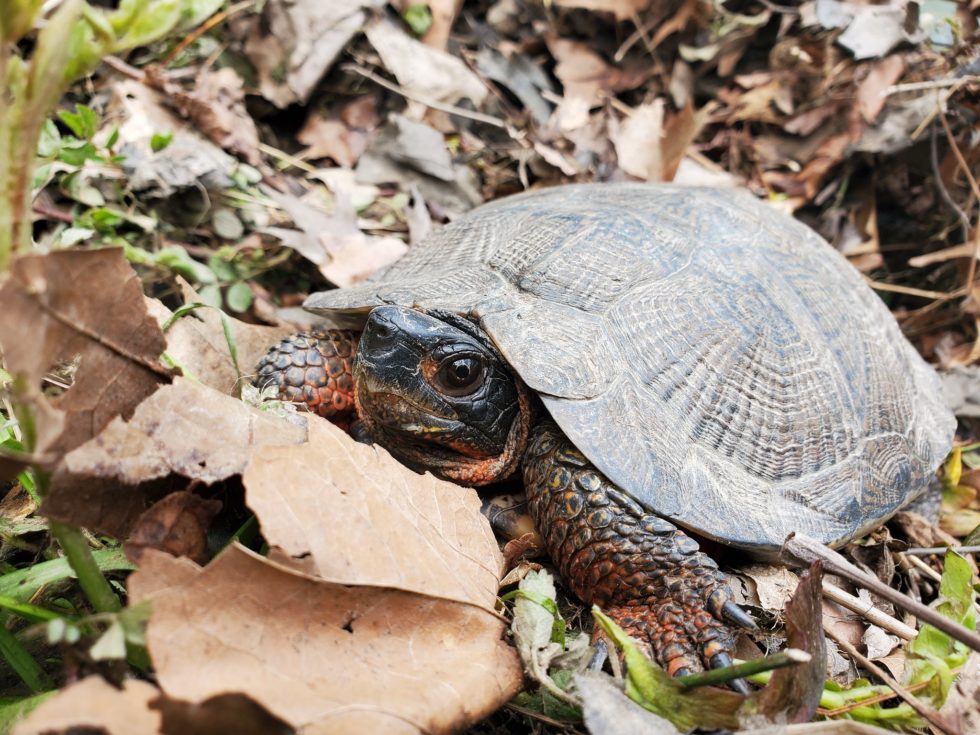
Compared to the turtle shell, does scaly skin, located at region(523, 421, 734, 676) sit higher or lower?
lower

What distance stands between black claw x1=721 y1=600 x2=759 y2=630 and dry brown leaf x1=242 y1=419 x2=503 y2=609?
0.58 m

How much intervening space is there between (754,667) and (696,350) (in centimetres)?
102

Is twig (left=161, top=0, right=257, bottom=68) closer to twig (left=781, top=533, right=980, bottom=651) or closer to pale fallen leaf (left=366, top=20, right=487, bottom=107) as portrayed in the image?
pale fallen leaf (left=366, top=20, right=487, bottom=107)

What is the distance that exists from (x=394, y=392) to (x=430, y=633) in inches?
29.7

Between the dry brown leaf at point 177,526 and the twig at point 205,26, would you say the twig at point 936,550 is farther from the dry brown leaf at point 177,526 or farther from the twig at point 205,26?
the twig at point 205,26

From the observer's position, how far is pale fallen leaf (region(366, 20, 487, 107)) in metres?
4.12

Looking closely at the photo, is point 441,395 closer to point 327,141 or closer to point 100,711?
point 100,711

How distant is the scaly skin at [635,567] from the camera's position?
1.89m

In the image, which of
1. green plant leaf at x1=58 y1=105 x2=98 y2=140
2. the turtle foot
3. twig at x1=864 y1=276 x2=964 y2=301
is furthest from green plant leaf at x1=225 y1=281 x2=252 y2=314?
twig at x1=864 y1=276 x2=964 y2=301

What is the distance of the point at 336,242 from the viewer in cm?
322

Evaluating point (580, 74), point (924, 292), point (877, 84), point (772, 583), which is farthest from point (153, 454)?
point (877, 84)

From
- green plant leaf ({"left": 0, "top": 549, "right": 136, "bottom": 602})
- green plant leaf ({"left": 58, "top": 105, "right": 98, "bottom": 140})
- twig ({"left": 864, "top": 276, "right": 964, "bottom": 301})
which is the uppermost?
green plant leaf ({"left": 58, "top": 105, "right": 98, "bottom": 140})

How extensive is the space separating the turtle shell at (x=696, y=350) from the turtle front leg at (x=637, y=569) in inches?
2.8

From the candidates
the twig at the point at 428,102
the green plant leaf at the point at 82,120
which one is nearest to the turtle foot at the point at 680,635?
the green plant leaf at the point at 82,120
